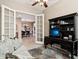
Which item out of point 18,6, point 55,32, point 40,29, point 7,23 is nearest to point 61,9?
point 55,32

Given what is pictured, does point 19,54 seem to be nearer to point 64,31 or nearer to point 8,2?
point 64,31

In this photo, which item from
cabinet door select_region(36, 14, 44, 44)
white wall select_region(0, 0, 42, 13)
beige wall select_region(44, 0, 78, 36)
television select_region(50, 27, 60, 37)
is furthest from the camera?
cabinet door select_region(36, 14, 44, 44)

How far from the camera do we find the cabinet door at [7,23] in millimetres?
4991

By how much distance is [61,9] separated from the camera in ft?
19.6

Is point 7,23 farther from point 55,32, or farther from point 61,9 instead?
point 61,9

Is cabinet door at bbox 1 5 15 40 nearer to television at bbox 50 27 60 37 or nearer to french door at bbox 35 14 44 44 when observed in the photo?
television at bbox 50 27 60 37

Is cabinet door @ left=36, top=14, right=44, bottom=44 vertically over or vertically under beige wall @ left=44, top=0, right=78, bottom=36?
under

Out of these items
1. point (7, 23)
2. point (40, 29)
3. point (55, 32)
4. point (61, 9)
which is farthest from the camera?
point (40, 29)

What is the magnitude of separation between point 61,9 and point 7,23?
3.05m

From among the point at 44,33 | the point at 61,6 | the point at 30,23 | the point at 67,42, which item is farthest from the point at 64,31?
the point at 30,23

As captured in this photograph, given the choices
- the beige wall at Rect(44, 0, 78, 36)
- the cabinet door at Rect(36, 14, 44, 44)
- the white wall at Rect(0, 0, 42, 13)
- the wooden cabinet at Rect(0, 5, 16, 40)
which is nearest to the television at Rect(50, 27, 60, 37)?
the beige wall at Rect(44, 0, 78, 36)

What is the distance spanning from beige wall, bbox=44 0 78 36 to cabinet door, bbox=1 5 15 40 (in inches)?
103

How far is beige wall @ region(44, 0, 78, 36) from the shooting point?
4.92 meters

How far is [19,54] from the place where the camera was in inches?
105
